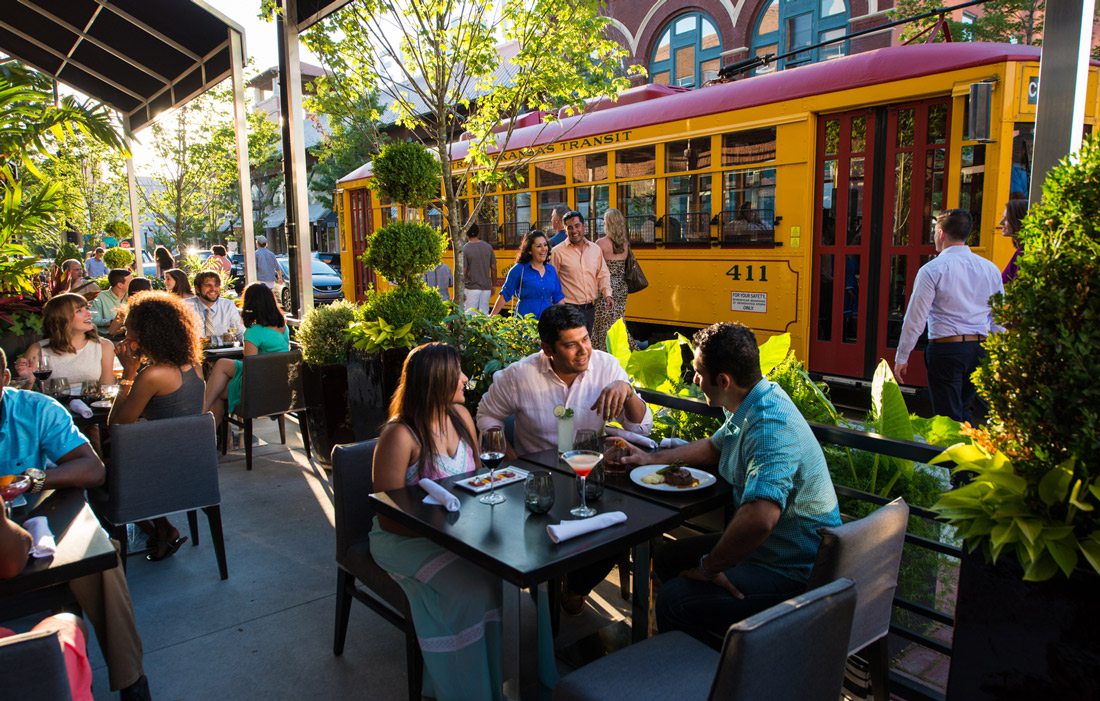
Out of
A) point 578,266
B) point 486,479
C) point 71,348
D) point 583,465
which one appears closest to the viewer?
point 583,465

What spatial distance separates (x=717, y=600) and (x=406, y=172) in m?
4.22

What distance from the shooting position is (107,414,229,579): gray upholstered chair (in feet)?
12.3

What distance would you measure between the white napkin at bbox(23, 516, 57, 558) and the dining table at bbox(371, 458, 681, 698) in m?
1.05

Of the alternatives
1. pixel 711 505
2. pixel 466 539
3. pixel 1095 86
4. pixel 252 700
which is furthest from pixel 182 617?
pixel 1095 86

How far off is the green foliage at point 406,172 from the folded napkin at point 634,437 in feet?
9.70

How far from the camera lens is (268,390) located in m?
6.10

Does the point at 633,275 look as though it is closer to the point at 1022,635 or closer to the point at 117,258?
the point at 1022,635

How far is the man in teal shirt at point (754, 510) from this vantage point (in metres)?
2.55

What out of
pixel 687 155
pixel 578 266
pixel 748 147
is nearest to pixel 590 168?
pixel 687 155

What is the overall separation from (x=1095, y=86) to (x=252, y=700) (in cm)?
828

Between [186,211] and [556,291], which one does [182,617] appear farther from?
[186,211]

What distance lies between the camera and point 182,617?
3766 mm

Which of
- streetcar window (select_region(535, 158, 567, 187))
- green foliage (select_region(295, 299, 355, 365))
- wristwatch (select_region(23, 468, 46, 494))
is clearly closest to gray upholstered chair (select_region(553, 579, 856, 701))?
wristwatch (select_region(23, 468, 46, 494))

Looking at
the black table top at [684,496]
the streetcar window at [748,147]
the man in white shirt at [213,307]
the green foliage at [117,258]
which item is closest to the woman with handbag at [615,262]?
the streetcar window at [748,147]
